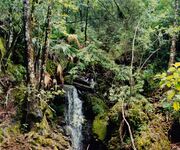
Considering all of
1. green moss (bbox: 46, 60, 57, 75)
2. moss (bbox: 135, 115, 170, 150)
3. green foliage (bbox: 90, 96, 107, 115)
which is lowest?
moss (bbox: 135, 115, 170, 150)

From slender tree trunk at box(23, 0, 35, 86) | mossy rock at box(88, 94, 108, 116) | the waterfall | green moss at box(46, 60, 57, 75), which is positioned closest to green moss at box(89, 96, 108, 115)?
mossy rock at box(88, 94, 108, 116)

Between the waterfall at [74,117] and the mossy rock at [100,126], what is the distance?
0.58m

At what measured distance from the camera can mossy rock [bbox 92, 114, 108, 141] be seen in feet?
36.8

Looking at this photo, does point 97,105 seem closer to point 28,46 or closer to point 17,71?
point 17,71

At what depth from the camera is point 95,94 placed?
13.5 meters

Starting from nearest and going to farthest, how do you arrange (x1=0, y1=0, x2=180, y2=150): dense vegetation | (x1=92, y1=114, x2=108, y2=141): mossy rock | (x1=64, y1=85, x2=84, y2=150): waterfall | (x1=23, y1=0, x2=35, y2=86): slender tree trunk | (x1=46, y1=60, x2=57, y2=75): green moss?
(x1=23, y1=0, x2=35, y2=86): slender tree trunk < (x1=0, y1=0, x2=180, y2=150): dense vegetation < (x1=92, y1=114, x2=108, y2=141): mossy rock < (x1=64, y1=85, x2=84, y2=150): waterfall < (x1=46, y1=60, x2=57, y2=75): green moss

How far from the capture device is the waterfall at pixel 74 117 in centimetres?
1151

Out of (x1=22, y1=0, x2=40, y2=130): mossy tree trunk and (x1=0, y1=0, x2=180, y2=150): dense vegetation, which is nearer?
(x1=22, y1=0, x2=40, y2=130): mossy tree trunk

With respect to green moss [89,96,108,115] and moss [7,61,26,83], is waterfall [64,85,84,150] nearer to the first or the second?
green moss [89,96,108,115]

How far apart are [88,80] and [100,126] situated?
3140 millimetres

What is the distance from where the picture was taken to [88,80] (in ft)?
46.4

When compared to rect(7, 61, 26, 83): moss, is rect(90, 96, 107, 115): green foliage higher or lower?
lower

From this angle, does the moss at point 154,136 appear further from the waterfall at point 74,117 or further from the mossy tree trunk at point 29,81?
the mossy tree trunk at point 29,81

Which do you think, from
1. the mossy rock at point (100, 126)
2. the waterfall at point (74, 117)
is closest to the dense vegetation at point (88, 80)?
the mossy rock at point (100, 126)
